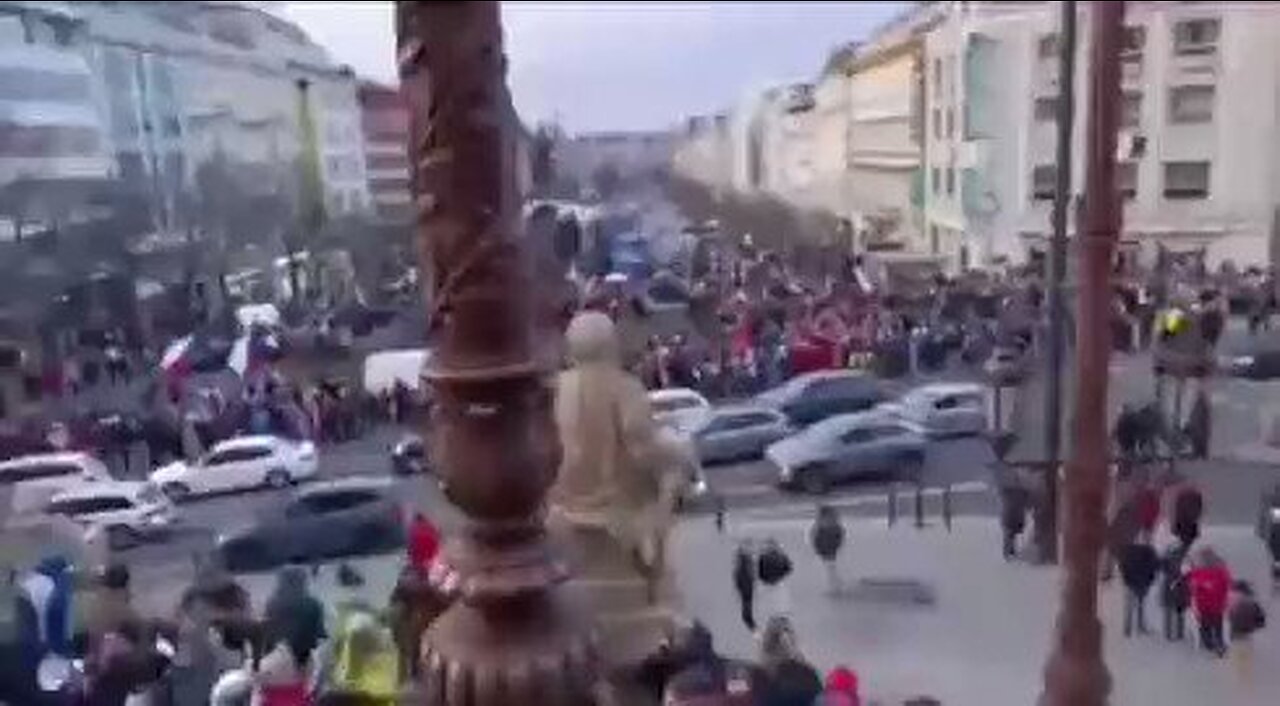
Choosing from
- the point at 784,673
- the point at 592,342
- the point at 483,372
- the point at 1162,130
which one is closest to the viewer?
the point at 483,372

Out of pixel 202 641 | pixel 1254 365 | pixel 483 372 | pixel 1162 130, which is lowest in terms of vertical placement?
pixel 202 641

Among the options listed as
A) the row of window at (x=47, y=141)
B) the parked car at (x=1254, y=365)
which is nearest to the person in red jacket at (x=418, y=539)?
the row of window at (x=47, y=141)

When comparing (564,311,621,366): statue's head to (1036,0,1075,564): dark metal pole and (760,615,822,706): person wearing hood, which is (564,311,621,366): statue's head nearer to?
(1036,0,1075,564): dark metal pole

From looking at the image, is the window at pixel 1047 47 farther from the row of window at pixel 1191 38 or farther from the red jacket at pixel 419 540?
the red jacket at pixel 419 540

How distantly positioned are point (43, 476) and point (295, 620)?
2.52ft

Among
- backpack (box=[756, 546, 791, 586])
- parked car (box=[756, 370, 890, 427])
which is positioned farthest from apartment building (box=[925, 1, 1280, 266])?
backpack (box=[756, 546, 791, 586])

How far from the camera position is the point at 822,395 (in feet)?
11.6

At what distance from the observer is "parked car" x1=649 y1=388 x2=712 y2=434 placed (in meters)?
3.09

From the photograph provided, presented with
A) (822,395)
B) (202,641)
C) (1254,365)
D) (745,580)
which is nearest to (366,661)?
(202,641)

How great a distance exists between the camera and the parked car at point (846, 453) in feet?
11.1

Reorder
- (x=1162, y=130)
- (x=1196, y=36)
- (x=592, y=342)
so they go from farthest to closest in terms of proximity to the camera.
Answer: (x=1196, y=36) → (x=1162, y=130) → (x=592, y=342)

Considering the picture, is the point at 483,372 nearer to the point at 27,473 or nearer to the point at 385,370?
the point at 385,370

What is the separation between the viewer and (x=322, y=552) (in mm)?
3387

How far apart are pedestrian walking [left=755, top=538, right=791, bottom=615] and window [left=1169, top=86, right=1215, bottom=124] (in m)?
1.18
